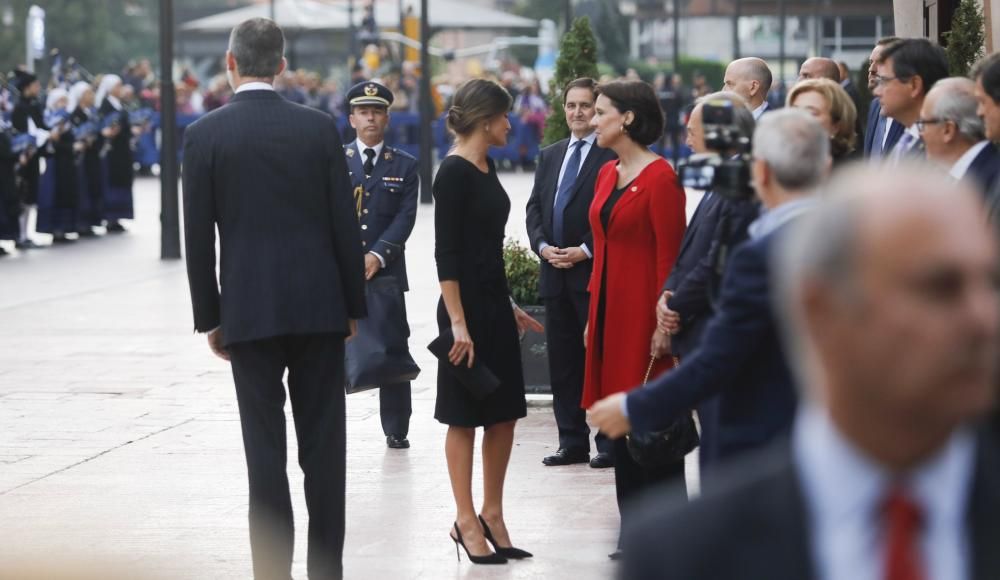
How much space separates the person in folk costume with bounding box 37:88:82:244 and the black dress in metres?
16.4

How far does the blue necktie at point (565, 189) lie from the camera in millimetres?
8078

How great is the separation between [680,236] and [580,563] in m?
1.23

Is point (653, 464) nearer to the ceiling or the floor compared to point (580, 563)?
nearer to the ceiling

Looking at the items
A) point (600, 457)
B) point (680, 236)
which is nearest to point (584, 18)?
point (600, 457)

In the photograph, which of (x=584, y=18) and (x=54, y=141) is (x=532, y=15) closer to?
(x=54, y=141)

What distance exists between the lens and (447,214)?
610 cm

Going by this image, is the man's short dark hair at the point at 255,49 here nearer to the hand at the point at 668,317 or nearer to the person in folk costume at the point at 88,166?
the hand at the point at 668,317

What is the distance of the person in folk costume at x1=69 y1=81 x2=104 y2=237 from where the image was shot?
22562mm

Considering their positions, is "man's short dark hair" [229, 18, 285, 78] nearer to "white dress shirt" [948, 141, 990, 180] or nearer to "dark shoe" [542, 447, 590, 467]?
"white dress shirt" [948, 141, 990, 180]

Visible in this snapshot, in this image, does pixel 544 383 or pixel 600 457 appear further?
pixel 544 383

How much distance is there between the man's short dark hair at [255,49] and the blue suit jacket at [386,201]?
2894 mm

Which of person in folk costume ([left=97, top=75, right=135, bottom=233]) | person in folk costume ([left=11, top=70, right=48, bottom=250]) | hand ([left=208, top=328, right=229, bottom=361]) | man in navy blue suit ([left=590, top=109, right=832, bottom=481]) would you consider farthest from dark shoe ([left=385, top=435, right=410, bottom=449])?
person in folk costume ([left=97, top=75, right=135, bottom=233])

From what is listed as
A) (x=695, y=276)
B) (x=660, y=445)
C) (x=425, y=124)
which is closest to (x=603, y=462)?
(x=660, y=445)

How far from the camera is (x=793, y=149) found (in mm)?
3688
